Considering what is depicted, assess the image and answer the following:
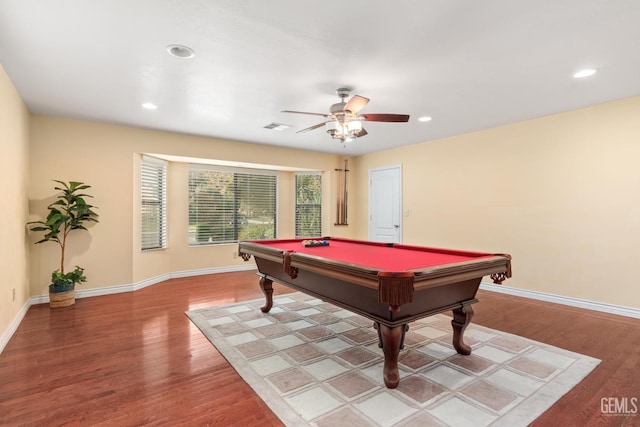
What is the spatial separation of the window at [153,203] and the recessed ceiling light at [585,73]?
18.5 feet

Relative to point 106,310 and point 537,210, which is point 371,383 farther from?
point 537,210

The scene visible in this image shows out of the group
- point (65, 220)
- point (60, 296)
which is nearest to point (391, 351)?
point (60, 296)

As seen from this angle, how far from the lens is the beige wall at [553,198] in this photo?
12.1ft

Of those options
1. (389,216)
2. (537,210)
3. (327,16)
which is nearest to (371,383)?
(327,16)

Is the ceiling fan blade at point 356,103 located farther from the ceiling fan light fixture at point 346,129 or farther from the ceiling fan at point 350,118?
the ceiling fan light fixture at point 346,129

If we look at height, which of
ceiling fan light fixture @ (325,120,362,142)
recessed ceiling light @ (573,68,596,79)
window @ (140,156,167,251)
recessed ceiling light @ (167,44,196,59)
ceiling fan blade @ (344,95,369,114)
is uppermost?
recessed ceiling light @ (573,68,596,79)

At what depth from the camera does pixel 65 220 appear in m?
4.02

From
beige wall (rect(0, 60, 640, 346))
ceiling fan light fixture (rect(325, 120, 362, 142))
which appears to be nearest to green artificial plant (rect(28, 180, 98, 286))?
beige wall (rect(0, 60, 640, 346))

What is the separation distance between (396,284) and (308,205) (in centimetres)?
537

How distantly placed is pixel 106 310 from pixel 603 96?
6234 mm

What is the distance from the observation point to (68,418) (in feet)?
6.01

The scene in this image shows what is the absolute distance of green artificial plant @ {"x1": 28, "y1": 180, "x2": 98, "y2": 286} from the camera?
395 centimetres

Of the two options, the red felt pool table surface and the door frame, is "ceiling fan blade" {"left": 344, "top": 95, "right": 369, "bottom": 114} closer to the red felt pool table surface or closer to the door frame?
the red felt pool table surface

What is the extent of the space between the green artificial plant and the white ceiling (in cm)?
104
